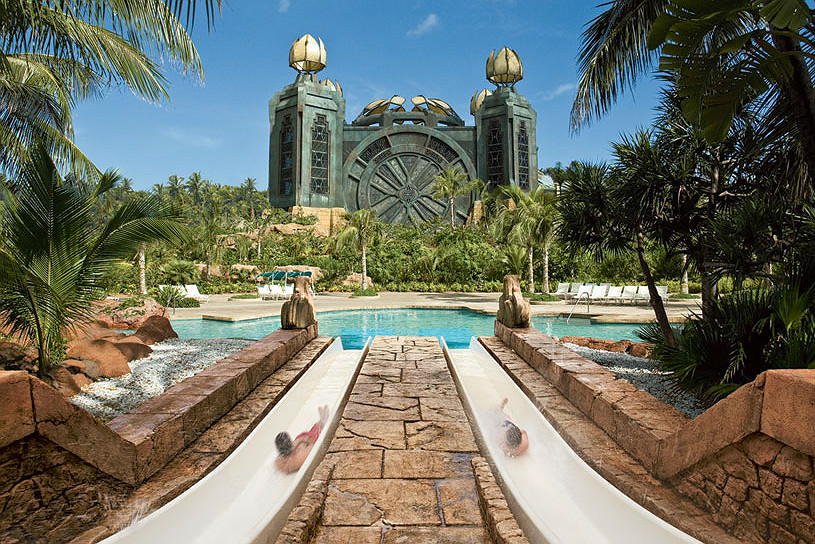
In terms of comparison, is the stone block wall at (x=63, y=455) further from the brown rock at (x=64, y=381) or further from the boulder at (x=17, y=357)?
the boulder at (x=17, y=357)

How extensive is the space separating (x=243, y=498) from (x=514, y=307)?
4819 mm

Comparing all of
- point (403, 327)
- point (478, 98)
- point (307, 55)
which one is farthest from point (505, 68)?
Result: point (403, 327)

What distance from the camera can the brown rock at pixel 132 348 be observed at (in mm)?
5809

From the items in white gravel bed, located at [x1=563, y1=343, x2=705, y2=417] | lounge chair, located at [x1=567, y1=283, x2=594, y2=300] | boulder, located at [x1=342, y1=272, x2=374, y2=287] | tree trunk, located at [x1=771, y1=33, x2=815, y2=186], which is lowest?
white gravel bed, located at [x1=563, y1=343, x2=705, y2=417]

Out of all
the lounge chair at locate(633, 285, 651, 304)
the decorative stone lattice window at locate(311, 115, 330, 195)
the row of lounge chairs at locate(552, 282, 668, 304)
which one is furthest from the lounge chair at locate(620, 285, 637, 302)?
the decorative stone lattice window at locate(311, 115, 330, 195)

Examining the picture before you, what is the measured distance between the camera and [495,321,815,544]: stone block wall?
1856mm

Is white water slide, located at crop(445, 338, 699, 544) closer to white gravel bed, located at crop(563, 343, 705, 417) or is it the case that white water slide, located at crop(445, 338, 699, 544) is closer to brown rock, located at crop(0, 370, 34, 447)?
white gravel bed, located at crop(563, 343, 705, 417)

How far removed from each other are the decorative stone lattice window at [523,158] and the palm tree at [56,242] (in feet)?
97.8

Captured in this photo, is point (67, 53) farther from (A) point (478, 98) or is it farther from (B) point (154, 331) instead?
(A) point (478, 98)

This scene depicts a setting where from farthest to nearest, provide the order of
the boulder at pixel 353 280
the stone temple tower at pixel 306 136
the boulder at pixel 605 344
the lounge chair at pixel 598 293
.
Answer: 1. the stone temple tower at pixel 306 136
2. the boulder at pixel 353 280
3. the lounge chair at pixel 598 293
4. the boulder at pixel 605 344

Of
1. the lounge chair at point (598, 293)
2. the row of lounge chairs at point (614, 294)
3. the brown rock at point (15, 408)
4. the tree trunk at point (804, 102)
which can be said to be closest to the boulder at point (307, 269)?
the row of lounge chairs at point (614, 294)

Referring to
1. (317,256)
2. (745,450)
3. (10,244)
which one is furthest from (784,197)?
(317,256)

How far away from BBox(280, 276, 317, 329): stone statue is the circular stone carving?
87.5 feet

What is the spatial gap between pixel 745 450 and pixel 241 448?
3004 millimetres
